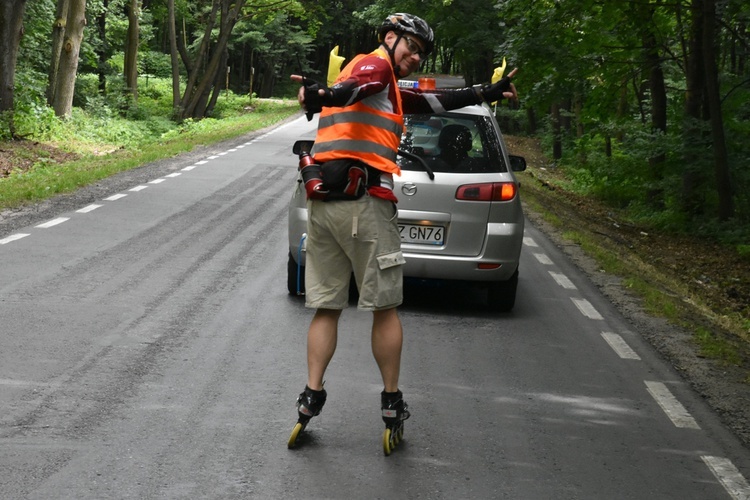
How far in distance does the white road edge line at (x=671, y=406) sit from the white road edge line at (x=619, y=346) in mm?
744

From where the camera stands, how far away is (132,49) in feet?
149

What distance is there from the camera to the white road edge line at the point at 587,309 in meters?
9.44

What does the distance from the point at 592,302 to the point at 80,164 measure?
43.9 ft

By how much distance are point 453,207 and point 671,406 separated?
270 cm

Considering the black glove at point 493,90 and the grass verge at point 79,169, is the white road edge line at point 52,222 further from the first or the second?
the black glove at point 493,90

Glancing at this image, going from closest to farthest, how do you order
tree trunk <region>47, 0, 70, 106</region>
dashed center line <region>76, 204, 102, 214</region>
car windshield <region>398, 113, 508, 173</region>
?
car windshield <region>398, 113, 508, 173</region> → dashed center line <region>76, 204, 102, 214</region> → tree trunk <region>47, 0, 70, 106</region>

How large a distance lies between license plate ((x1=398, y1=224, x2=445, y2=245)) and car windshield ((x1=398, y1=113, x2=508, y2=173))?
492mm

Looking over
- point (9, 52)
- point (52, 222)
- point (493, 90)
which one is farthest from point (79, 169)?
point (493, 90)

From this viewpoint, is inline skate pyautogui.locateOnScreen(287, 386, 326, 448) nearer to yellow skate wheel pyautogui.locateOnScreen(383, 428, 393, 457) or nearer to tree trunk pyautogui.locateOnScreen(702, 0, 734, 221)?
yellow skate wheel pyautogui.locateOnScreen(383, 428, 393, 457)

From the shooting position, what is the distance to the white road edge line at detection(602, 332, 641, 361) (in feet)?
26.1

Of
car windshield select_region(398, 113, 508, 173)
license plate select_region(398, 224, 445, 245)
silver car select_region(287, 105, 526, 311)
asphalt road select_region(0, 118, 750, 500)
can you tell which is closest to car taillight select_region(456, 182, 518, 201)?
silver car select_region(287, 105, 526, 311)

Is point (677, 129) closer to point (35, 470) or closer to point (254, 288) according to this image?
point (254, 288)

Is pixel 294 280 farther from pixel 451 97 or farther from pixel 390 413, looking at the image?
pixel 390 413

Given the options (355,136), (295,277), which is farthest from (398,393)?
(295,277)
